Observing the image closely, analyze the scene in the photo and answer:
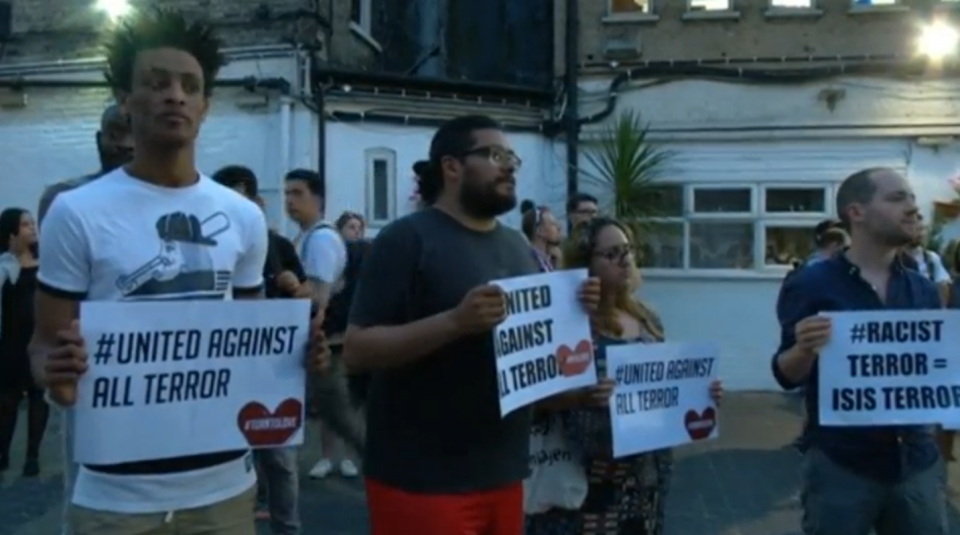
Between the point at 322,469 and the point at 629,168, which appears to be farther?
the point at 629,168

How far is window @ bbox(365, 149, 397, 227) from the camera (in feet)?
45.2

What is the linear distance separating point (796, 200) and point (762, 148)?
2.57 feet

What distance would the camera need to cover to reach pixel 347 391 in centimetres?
729

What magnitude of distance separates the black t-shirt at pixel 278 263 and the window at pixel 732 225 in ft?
29.0

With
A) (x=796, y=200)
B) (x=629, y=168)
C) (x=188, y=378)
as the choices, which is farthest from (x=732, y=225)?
(x=188, y=378)

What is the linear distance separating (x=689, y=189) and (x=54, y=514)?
948 cm

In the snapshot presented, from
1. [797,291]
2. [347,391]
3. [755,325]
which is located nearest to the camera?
[797,291]

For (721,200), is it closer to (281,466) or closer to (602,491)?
(281,466)

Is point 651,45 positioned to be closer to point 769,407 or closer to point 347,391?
point 769,407

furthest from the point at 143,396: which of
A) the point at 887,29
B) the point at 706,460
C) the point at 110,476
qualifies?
the point at 887,29

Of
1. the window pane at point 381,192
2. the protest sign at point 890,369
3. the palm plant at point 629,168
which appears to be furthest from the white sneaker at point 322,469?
the palm plant at point 629,168

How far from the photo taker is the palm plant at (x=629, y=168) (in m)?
14.3

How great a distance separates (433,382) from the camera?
140 inches

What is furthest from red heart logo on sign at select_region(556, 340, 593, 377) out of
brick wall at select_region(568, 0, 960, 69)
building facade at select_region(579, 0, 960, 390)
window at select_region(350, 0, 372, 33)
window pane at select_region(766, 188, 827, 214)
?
window at select_region(350, 0, 372, 33)
